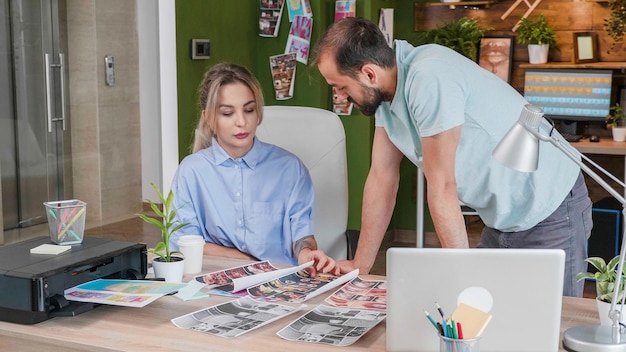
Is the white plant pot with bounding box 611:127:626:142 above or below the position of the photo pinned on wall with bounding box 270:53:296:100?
below

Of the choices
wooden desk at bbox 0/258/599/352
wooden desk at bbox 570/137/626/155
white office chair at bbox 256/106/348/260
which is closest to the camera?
wooden desk at bbox 0/258/599/352

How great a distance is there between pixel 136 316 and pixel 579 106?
12.3 ft

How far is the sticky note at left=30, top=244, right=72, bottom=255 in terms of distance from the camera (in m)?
2.07

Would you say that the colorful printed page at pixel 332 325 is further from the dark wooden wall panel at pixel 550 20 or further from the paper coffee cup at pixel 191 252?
the dark wooden wall panel at pixel 550 20

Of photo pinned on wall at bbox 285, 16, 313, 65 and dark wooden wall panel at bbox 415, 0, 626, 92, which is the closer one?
photo pinned on wall at bbox 285, 16, 313, 65

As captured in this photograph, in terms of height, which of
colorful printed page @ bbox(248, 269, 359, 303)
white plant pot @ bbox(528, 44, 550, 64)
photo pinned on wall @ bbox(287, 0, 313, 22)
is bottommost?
colorful printed page @ bbox(248, 269, 359, 303)

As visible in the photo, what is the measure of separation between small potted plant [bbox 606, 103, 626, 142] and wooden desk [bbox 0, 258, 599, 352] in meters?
3.13

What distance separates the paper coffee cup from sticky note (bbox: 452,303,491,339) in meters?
0.88

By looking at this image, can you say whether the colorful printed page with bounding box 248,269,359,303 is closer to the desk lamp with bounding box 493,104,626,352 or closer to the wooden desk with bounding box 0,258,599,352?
the wooden desk with bounding box 0,258,599,352

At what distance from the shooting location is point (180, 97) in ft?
14.6

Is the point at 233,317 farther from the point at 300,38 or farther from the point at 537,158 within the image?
the point at 300,38

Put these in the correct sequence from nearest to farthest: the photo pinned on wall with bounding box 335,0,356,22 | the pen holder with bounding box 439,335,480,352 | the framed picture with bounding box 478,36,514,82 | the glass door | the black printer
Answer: the pen holder with bounding box 439,335,480,352, the black printer, the glass door, the photo pinned on wall with bounding box 335,0,356,22, the framed picture with bounding box 478,36,514,82

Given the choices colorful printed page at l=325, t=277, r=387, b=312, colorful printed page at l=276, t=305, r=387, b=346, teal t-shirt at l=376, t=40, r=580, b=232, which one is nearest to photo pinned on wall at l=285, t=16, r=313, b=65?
teal t-shirt at l=376, t=40, r=580, b=232

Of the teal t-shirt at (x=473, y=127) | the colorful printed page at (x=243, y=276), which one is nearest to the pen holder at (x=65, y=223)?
the colorful printed page at (x=243, y=276)
